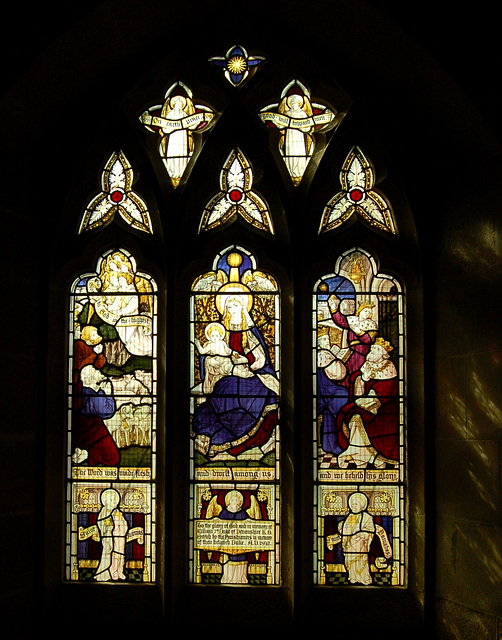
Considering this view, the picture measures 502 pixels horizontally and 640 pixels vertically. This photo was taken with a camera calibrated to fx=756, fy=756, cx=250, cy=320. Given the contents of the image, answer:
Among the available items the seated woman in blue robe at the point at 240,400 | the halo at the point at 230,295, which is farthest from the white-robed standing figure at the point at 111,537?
the halo at the point at 230,295

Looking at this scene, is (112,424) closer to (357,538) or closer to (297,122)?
(357,538)

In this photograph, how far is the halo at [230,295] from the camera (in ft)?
14.4

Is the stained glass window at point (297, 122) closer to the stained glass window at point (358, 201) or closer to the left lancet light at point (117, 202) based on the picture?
the stained glass window at point (358, 201)

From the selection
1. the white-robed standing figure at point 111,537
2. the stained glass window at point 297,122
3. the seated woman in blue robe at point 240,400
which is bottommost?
the white-robed standing figure at point 111,537

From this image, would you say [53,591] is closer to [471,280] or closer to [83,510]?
[83,510]

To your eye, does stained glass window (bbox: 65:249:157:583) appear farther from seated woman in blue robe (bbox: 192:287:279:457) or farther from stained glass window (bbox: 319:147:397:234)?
stained glass window (bbox: 319:147:397:234)

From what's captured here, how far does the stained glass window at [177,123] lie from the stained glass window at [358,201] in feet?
2.83

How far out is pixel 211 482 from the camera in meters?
4.27

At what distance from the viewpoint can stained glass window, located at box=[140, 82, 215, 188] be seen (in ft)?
14.7

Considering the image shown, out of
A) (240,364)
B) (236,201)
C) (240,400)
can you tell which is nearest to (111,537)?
(240,400)

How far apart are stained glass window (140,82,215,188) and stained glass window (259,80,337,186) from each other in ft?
1.25

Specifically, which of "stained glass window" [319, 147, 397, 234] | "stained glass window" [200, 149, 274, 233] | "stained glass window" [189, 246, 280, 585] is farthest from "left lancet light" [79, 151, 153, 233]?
"stained glass window" [319, 147, 397, 234]

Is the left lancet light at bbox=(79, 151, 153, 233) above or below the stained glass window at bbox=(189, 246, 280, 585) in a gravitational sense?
above

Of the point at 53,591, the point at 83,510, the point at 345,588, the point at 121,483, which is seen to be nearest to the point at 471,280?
the point at 345,588
